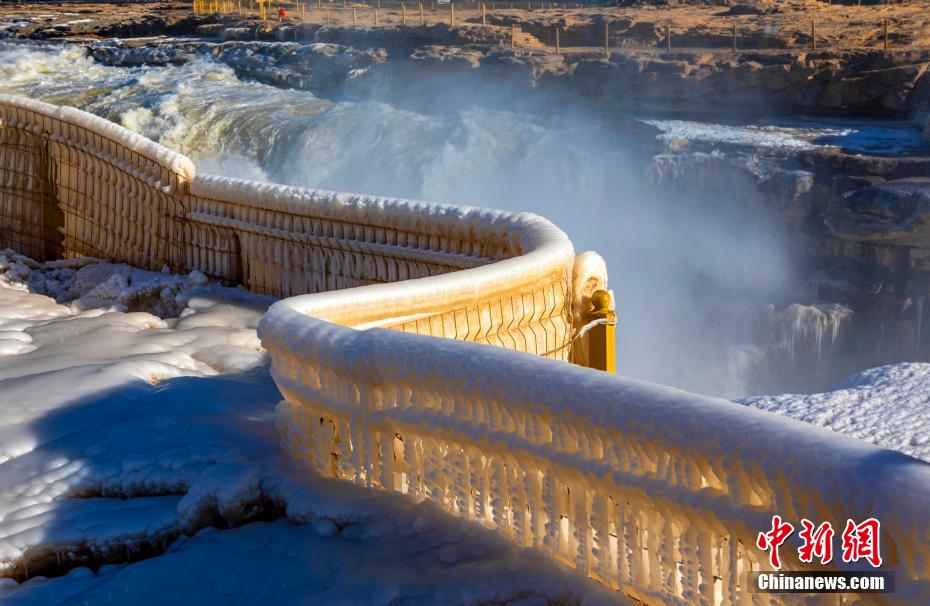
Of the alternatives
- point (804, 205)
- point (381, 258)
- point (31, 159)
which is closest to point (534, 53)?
point (804, 205)

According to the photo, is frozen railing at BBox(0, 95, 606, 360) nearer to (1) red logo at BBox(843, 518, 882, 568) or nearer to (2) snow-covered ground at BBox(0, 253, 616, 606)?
(2) snow-covered ground at BBox(0, 253, 616, 606)

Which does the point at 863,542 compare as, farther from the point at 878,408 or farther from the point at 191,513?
the point at 878,408

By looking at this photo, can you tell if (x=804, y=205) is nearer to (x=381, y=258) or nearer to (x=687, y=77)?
(x=687, y=77)

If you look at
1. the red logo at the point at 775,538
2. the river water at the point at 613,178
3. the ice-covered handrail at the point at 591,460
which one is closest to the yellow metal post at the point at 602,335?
the ice-covered handrail at the point at 591,460

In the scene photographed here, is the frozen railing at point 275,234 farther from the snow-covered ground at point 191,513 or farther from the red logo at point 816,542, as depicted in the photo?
the red logo at point 816,542

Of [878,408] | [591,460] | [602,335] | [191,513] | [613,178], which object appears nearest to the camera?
[591,460]

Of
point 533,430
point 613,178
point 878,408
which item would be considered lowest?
point 613,178

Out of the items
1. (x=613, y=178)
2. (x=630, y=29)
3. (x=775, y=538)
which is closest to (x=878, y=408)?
(x=775, y=538)

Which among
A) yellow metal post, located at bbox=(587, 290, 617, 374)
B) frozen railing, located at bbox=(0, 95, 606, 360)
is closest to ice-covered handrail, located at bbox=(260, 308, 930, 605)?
frozen railing, located at bbox=(0, 95, 606, 360)
